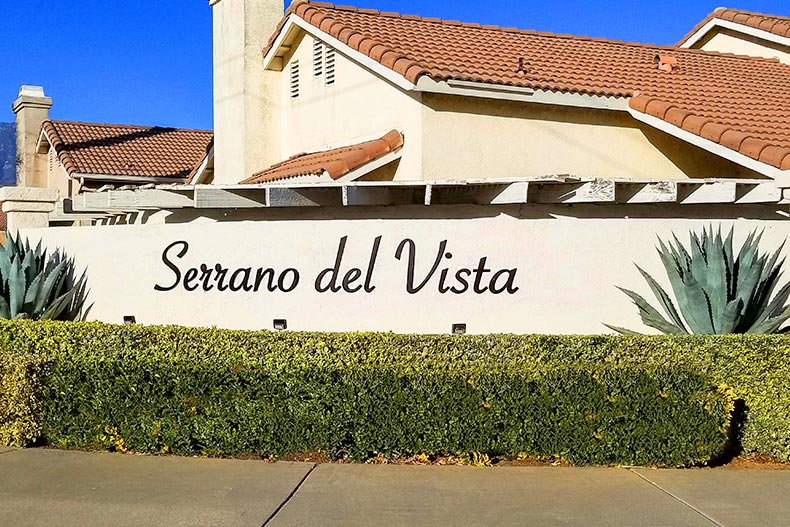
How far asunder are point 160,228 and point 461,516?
5.72 meters

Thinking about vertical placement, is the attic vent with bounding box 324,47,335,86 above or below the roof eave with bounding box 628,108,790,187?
above

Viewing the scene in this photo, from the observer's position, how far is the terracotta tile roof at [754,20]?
63.1 ft

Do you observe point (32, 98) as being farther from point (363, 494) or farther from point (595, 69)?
point (363, 494)

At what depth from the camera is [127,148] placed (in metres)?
30.8

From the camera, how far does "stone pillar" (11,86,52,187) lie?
104 feet

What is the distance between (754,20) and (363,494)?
54.3ft

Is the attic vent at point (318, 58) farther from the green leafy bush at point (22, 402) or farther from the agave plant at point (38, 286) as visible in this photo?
the green leafy bush at point (22, 402)

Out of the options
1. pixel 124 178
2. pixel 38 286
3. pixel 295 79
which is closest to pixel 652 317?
pixel 38 286

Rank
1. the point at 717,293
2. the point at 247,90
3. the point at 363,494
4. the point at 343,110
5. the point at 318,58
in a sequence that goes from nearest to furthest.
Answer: the point at 363,494 < the point at 717,293 < the point at 343,110 < the point at 318,58 < the point at 247,90

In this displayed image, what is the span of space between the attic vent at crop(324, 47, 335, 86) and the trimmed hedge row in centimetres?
835

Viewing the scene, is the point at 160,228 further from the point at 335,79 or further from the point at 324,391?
the point at 335,79

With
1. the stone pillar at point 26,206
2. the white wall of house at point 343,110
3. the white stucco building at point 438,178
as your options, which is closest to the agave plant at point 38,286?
the white stucco building at point 438,178

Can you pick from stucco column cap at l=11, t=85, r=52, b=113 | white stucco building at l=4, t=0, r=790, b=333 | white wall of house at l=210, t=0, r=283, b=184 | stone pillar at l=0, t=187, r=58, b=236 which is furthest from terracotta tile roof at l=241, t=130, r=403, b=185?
stucco column cap at l=11, t=85, r=52, b=113

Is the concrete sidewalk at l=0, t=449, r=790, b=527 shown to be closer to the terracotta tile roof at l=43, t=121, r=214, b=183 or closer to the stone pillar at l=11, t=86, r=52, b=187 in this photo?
the terracotta tile roof at l=43, t=121, r=214, b=183
